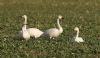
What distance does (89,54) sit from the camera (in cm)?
1401

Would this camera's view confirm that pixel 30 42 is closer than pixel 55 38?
Yes

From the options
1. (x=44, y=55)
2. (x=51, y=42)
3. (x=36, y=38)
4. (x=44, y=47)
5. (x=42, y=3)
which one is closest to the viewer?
(x=44, y=55)

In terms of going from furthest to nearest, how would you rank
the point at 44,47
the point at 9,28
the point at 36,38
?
the point at 9,28 → the point at 36,38 → the point at 44,47

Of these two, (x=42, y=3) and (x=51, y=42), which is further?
(x=42, y=3)

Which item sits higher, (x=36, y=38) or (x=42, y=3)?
(x=42, y=3)

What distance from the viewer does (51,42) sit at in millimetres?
16609

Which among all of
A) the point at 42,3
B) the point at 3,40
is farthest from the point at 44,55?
the point at 42,3

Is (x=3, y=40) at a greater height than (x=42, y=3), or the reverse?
(x=42, y=3)

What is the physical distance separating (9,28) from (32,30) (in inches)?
170

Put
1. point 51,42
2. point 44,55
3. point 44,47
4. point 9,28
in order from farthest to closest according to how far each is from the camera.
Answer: point 9,28, point 51,42, point 44,47, point 44,55

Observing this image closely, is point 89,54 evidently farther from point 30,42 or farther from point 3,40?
point 3,40

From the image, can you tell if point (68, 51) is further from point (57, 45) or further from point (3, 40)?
point (3, 40)

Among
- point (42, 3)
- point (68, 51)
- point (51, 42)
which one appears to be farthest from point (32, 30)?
point (42, 3)

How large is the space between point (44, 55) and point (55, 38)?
4239 mm
